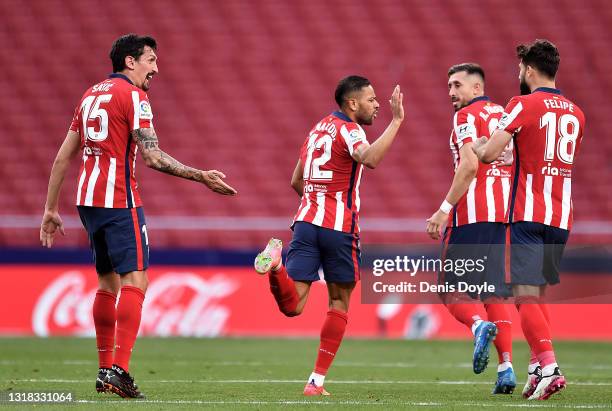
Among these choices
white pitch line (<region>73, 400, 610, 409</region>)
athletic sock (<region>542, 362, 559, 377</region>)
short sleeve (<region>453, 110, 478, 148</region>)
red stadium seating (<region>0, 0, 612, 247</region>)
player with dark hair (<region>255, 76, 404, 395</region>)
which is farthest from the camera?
red stadium seating (<region>0, 0, 612, 247</region>)

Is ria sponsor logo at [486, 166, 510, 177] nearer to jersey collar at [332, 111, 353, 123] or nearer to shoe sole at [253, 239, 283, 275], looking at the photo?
jersey collar at [332, 111, 353, 123]

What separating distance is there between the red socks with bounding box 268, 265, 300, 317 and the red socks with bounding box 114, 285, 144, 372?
936mm

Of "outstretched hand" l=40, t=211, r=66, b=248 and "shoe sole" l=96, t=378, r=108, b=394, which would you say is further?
"outstretched hand" l=40, t=211, r=66, b=248

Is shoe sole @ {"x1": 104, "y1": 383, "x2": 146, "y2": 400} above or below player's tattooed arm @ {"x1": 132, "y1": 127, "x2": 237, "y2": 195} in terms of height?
below

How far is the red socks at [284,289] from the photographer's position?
24.4ft

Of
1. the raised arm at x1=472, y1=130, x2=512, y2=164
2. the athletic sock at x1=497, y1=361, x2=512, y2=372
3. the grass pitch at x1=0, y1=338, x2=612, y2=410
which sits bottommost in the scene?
the grass pitch at x1=0, y1=338, x2=612, y2=410

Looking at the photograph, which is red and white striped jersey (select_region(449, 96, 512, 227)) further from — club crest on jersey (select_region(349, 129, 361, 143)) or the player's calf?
the player's calf

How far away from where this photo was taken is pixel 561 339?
1348 cm

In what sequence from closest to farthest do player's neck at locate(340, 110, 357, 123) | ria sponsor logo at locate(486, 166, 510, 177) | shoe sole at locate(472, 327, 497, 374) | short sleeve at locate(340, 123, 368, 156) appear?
shoe sole at locate(472, 327, 497, 374)
short sleeve at locate(340, 123, 368, 156)
player's neck at locate(340, 110, 357, 123)
ria sponsor logo at locate(486, 166, 510, 177)

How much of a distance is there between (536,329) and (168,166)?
253cm

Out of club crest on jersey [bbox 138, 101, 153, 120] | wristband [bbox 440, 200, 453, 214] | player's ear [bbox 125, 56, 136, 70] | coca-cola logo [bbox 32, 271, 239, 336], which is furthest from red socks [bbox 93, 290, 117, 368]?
coca-cola logo [bbox 32, 271, 239, 336]

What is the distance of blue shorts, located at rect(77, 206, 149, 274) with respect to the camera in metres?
7.01

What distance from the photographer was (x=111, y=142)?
7.09m

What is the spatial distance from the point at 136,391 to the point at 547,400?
2530 mm
